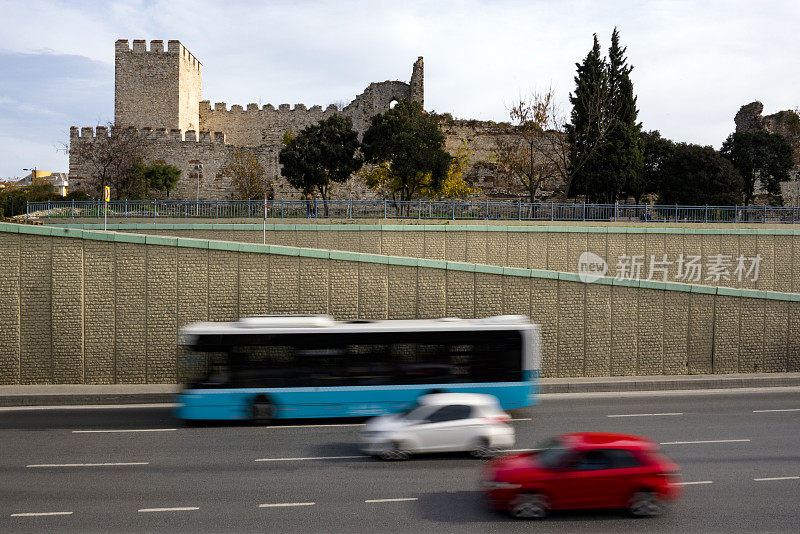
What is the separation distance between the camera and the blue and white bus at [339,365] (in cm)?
1507

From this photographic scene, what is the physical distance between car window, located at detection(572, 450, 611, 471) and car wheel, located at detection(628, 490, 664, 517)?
64 cm

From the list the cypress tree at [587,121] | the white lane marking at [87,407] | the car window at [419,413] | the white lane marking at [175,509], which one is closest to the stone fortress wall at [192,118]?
the cypress tree at [587,121]

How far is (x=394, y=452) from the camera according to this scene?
1286 centimetres

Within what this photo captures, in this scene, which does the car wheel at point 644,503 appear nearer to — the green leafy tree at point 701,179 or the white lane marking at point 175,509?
the white lane marking at point 175,509

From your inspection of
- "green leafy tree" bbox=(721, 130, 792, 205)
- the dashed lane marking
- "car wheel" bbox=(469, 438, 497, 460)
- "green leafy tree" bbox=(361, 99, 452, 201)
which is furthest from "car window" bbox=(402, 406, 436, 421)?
"green leafy tree" bbox=(721, 130, 792, 205)

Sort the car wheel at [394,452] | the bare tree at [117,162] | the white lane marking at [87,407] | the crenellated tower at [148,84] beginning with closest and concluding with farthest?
the car wheel at [394,452], the white lane marking at [87,407], the bare tree at [117,162], the crenellated tower at [148,84]

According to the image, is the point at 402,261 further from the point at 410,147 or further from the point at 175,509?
the point at 410,147

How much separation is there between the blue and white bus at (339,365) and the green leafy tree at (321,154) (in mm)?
24537

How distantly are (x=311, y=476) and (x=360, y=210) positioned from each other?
1914 centimetres

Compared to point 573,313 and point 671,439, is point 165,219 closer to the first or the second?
point 573,313

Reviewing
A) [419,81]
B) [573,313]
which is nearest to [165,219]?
[573,313]

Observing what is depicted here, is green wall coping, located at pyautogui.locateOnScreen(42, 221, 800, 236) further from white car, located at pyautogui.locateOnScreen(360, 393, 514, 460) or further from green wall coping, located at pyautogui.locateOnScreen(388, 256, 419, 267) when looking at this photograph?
white car, located at pyautogui.locateOnScreen(360, 393, 514, 460)

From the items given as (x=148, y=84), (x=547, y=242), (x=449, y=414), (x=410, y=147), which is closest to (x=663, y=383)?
(x=547, y=242)

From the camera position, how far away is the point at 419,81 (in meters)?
53.6
